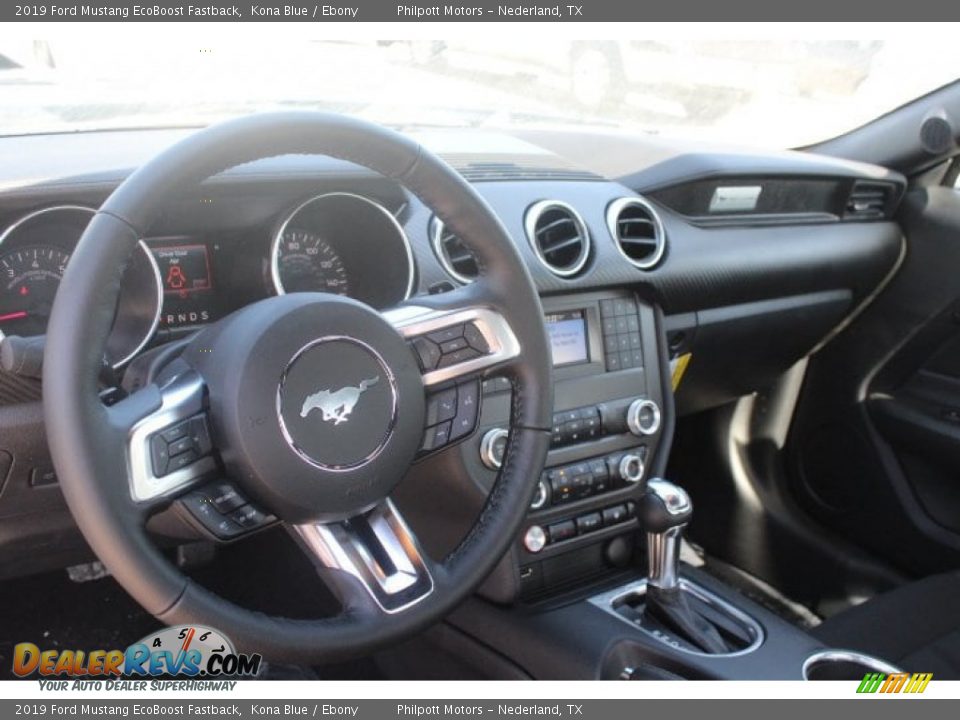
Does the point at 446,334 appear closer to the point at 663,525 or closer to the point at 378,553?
the point at 378,553

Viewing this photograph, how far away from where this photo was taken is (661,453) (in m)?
2.02

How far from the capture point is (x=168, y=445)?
1107mm

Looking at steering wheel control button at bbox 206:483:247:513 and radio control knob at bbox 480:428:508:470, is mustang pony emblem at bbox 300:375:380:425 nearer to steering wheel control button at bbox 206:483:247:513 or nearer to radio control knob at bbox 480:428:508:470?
steering wheel control button at bbox 206:483:247:513

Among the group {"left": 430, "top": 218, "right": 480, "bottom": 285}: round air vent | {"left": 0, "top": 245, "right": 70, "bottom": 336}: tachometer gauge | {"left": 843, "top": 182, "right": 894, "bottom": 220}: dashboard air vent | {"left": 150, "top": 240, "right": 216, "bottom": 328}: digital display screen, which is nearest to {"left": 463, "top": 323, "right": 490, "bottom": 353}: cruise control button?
{"left": 430, "top": 218, "right": 480, "bottom": 285}: round air vent

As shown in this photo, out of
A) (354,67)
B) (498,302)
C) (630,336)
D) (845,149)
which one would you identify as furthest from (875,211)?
(498,302)

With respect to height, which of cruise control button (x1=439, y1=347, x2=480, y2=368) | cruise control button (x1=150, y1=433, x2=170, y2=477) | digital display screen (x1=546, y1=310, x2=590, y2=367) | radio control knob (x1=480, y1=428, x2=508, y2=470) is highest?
cruise control button (x1=439, y1=347, x2=480, y2=368)

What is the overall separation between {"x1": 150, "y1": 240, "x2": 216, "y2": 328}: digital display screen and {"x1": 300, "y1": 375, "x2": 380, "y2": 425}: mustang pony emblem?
1.39 feet

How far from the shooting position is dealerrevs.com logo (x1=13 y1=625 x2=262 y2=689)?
1.20 m

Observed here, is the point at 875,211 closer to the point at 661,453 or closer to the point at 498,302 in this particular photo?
the point at 661,453

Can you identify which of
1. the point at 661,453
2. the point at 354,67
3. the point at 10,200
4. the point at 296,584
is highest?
the point at 354,67

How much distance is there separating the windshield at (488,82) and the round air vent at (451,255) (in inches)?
16.7

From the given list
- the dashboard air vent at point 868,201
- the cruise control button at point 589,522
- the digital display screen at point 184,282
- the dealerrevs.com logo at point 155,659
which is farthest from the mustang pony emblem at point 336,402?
the dashboard air vent at point 868,201

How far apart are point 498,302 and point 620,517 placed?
74cm

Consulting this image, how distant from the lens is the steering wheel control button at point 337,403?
1.18 metres
